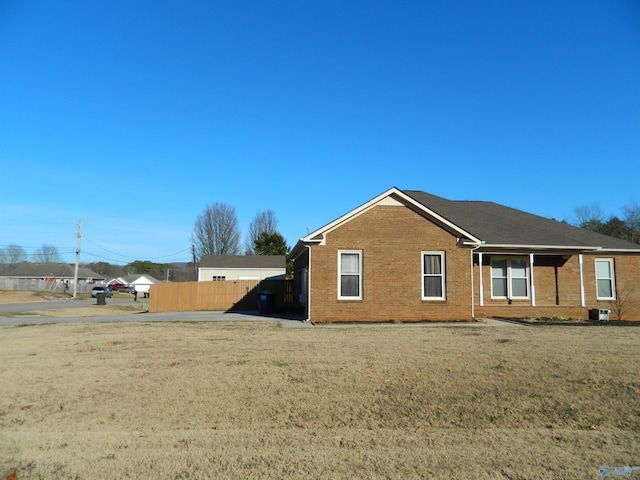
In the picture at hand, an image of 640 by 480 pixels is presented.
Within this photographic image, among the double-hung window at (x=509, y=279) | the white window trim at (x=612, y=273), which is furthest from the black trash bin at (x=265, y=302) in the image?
the white window trim at (x=612, y=273)

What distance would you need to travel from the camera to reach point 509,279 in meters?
20.0

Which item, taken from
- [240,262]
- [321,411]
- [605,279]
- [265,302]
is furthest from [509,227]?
[240,262]

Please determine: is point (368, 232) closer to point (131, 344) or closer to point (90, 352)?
point (131, 344)

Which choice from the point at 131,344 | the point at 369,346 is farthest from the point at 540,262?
the point at 131,344

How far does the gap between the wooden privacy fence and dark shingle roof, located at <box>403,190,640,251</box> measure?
9954 millimetres

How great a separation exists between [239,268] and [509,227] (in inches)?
1019

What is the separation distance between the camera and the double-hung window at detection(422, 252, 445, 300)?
1827 centimetres

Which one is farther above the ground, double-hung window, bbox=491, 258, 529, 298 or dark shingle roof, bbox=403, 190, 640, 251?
dark shingle roof, bbox=403, 190, 640, 251

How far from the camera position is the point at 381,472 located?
4.46 metres

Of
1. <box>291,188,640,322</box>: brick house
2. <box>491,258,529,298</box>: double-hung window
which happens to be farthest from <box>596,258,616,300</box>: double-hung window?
<box>491,258,529,298</box>: double-hung window

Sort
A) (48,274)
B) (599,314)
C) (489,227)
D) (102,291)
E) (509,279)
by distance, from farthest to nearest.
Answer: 1. (48,274)
2. (102,291)
3. (489,227)
4. (509,279)
5. (599,314)

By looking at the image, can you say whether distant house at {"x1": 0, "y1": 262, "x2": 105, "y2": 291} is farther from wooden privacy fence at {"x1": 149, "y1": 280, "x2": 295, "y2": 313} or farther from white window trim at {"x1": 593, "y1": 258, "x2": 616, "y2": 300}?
white window trim at {"x1": 593, "y1": 258, "x2": 616, "y2": 300}

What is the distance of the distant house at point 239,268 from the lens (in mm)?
41375

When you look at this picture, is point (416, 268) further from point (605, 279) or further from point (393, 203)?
point (605, 279)
